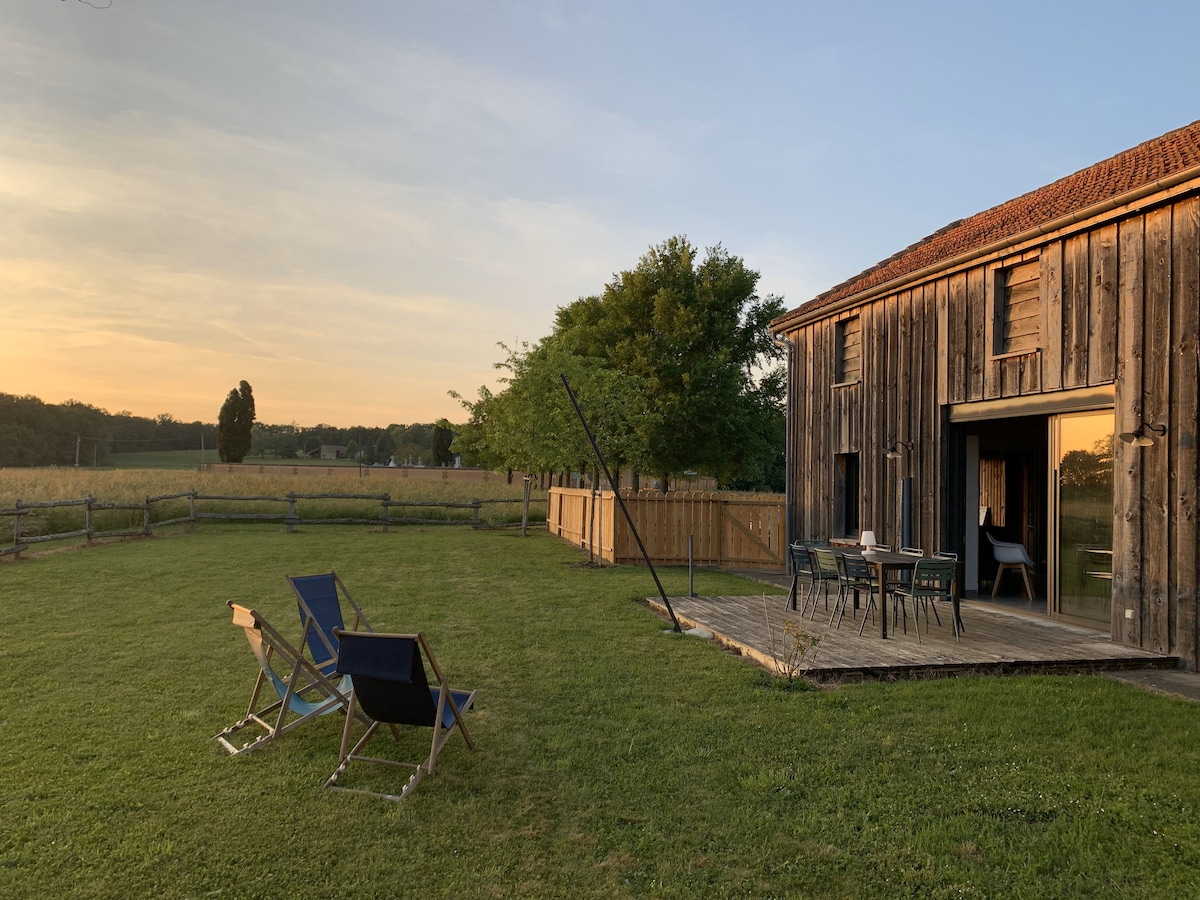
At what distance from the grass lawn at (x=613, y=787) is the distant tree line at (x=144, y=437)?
2286 cm

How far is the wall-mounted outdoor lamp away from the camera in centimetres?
705

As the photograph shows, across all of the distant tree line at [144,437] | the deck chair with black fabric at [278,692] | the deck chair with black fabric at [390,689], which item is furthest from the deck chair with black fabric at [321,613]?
the distant tree line at [144,437]

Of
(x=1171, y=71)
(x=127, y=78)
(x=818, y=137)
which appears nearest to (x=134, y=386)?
(x=127, y=78)

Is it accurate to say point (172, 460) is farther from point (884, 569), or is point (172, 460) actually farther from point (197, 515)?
point (884, 569)

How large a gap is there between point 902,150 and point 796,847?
12.9m

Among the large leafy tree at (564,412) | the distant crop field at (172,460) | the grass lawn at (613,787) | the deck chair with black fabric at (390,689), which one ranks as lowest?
the grass lawn at (613,787)

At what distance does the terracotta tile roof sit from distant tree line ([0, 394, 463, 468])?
19.3 meters

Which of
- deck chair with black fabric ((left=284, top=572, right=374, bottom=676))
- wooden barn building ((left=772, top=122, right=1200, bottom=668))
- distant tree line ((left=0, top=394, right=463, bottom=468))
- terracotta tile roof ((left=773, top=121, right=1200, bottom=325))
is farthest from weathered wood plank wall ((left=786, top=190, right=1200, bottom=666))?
distant tree line ((left=0, top=394, right=463, bottom=468))

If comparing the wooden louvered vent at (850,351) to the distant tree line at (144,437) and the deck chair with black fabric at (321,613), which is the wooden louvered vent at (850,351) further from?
the distant tree line at (144,437)

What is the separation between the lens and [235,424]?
65.9 m

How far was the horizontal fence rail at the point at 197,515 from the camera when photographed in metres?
15.3

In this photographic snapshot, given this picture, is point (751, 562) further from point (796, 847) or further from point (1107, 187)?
point (796, 847)

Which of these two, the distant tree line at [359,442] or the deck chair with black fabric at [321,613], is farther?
the distant tree line at [359,442]

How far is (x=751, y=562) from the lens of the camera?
1532cm
